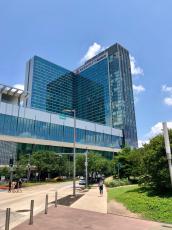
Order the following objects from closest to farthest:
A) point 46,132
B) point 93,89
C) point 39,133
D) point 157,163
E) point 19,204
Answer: point 157,163 → point 19,204 → point 39,133 → point 46,132 → point 93,89

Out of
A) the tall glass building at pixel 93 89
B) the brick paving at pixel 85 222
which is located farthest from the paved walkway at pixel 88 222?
the tall glass building at pixel 93 89

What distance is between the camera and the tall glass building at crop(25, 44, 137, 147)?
12912 centimetres

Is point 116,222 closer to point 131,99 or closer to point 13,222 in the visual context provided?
point 13,222

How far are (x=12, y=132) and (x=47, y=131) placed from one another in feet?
40.8

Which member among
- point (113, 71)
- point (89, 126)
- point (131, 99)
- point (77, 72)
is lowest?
point (89, 126)

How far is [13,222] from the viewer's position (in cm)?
1254

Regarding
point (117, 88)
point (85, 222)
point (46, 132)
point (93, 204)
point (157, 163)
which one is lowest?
point (85, 222)

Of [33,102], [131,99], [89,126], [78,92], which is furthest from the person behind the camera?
[78,92]

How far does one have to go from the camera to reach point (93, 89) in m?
155

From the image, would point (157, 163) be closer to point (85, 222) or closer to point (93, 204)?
point (93, 204)

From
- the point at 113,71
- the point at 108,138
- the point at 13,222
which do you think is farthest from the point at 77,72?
the point at 13,222

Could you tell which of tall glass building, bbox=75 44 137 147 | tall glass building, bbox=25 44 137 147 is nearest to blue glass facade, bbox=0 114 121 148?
tall glass building, bbox=25 44 137 147

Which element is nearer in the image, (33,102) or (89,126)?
(89,126)

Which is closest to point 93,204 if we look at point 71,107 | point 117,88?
point 117,88
